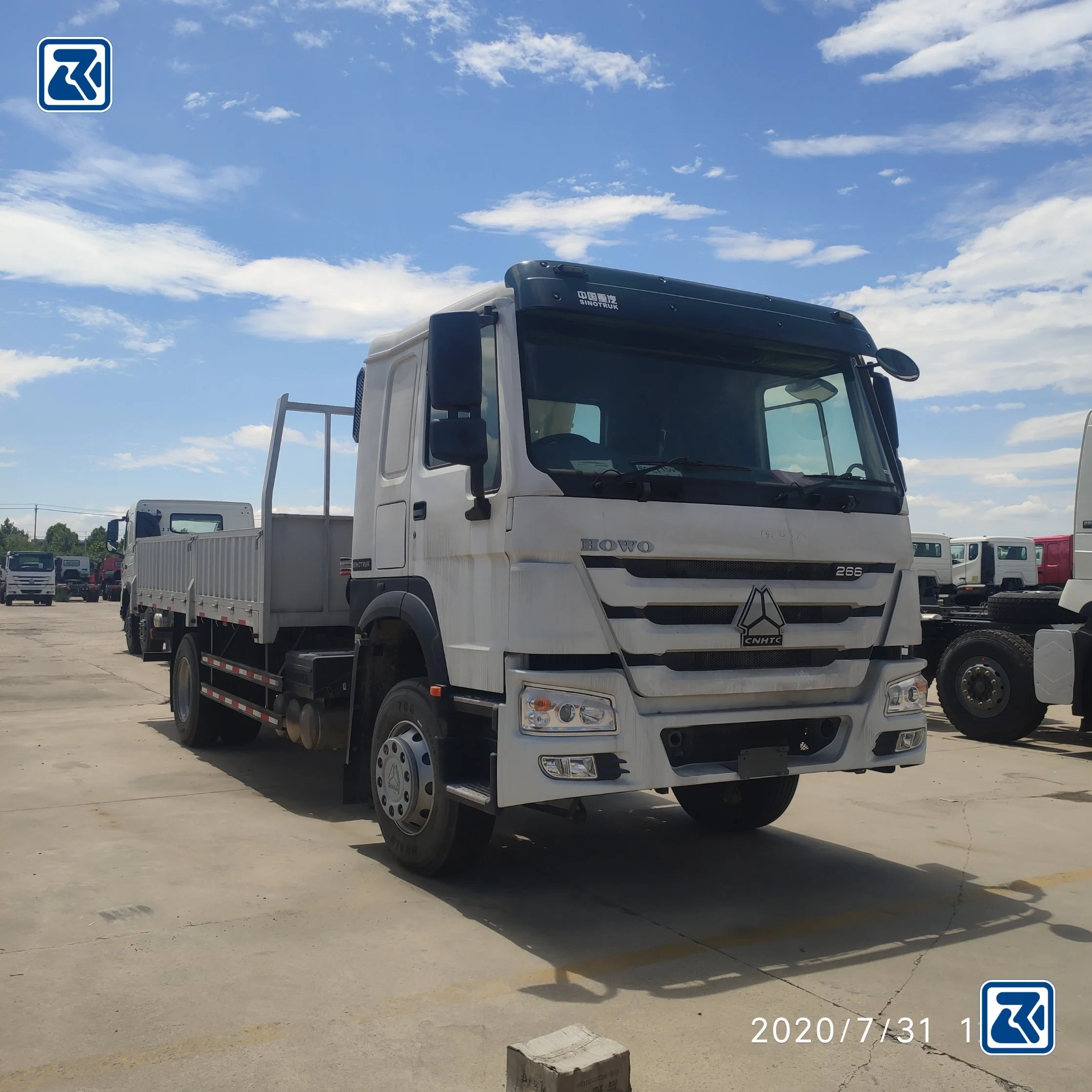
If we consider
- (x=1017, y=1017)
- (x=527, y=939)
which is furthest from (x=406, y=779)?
(x=1017, y=1017)

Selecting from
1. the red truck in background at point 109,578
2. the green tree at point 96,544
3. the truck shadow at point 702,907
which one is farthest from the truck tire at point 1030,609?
the green tree at point 96,544

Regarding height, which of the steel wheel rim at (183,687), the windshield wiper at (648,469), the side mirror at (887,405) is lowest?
the steel wheel rim at (183,687)

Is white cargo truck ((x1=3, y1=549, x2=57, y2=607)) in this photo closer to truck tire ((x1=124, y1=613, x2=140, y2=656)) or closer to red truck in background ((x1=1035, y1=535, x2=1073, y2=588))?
A: truck tire ((x1=124, y1=613, x2=140, y2=656))

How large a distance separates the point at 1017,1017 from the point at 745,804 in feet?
9.33

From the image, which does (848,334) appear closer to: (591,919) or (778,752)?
(778,752)

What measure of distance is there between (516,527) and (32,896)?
311 centimetres

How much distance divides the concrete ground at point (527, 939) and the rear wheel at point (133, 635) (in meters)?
10.9

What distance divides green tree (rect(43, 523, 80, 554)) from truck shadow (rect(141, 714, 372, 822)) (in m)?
114

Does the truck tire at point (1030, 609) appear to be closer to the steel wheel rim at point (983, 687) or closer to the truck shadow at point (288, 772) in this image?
the steel wheel rim at point (983, 687)

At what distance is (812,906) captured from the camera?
17.3 ft

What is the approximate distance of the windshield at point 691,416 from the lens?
4855 millimetres

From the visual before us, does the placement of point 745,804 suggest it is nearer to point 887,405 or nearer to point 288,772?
point 887,405

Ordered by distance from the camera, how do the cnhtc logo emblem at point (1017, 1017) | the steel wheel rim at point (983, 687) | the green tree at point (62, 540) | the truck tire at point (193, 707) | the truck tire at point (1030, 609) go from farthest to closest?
the green tree at point (62, 540) → the steel wheel rim at point (983, 687) → the truck tire at point (1030, 609) → the truck tire at point (193, 707) → the cnhtc logo emblem at point (1017, 1017)

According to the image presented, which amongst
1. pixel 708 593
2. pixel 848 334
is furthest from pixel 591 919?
pixel 848 334
